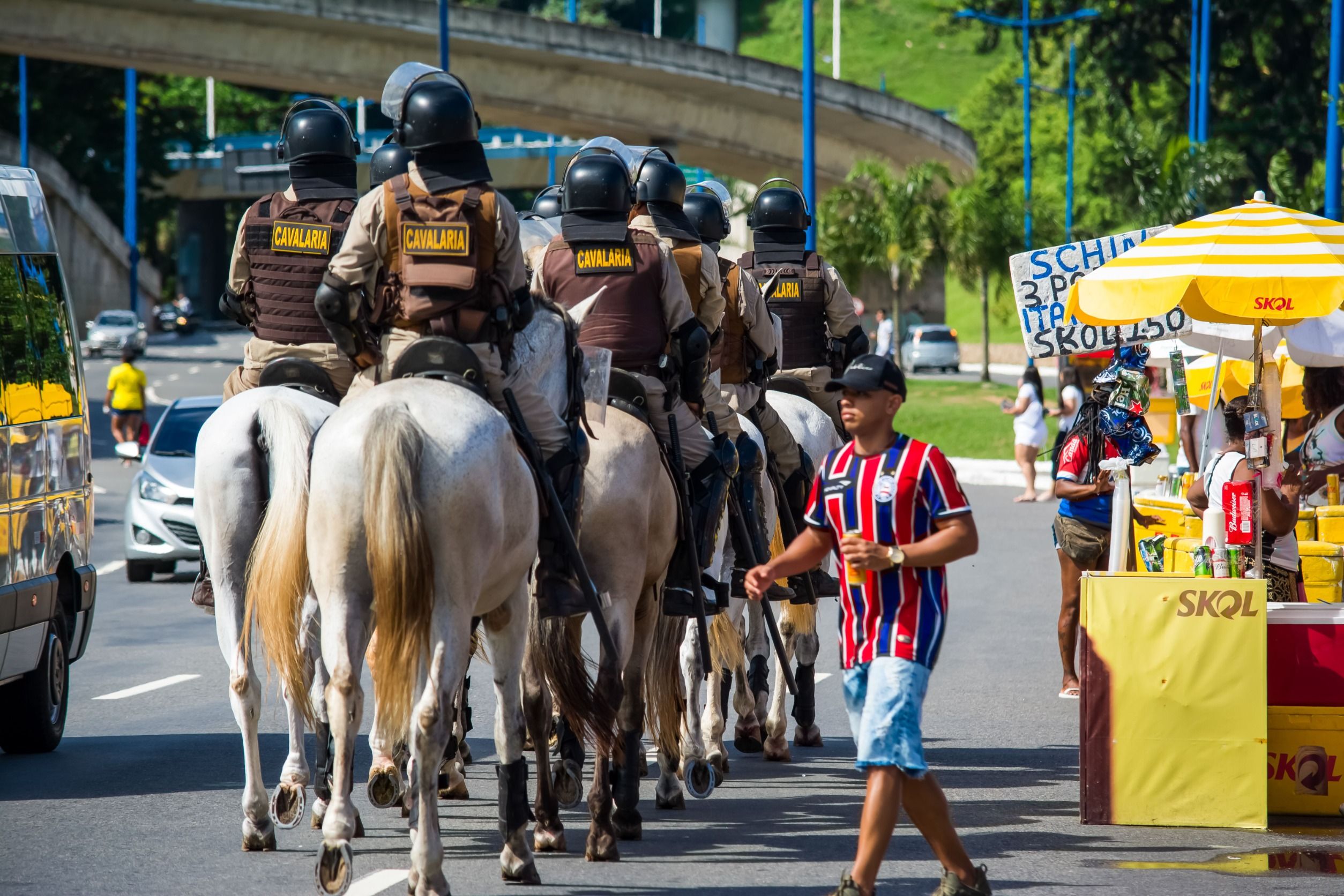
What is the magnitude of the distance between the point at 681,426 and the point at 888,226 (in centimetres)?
4092

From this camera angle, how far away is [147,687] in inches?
489

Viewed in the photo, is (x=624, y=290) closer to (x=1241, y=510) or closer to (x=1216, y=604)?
(x=1216, y=604)


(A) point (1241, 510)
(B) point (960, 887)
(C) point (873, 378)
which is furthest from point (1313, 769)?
(C) point (873, 378)

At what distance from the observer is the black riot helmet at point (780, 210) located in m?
10.9

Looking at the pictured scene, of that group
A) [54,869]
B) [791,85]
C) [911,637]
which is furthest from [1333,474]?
[791,85]

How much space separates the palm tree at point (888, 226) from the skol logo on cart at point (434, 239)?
1644 inches

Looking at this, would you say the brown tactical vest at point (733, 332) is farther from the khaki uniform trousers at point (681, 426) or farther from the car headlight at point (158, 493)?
the car headlight at point (158, 493)

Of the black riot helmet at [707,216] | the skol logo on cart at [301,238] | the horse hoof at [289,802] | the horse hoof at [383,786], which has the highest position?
the black riot helmet at [707,216]

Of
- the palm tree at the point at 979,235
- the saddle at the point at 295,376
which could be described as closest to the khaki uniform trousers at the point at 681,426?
the saddle at the point at 295,376

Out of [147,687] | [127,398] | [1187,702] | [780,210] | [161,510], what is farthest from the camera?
[127,398]

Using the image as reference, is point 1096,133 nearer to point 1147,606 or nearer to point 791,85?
point 791,85

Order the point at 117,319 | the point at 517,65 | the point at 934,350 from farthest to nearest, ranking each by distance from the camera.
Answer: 1. the point at 117,319
2. the point at 934,350
3. the point at 517,65

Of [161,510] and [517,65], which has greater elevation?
[517,65]

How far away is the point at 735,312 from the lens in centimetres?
978
